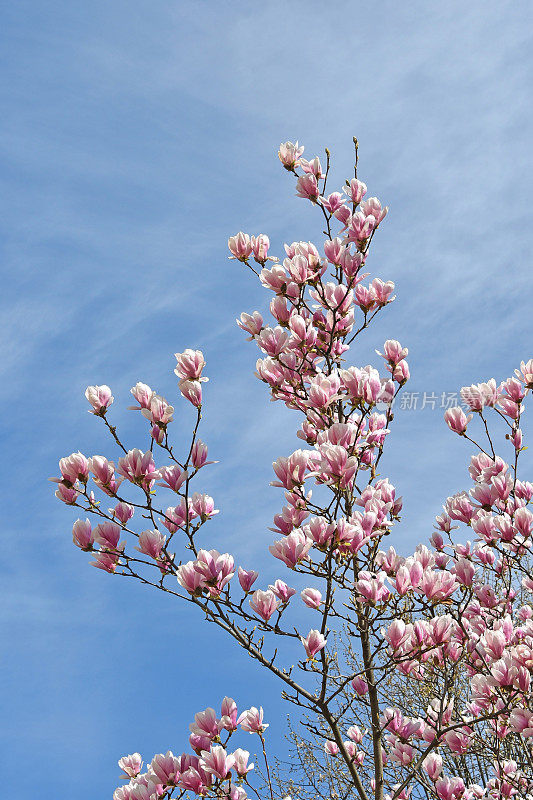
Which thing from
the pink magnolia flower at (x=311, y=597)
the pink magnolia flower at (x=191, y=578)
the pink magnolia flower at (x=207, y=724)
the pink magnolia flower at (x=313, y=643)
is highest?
the pink magnolia flower at (x=191, y=578)

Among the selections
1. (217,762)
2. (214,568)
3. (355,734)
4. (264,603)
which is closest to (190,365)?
(214,568)

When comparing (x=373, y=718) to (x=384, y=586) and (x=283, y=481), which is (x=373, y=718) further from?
(x=283, y=481)

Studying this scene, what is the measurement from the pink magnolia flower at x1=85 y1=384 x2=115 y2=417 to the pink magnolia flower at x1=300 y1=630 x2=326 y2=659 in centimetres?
136

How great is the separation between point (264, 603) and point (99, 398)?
1177mm

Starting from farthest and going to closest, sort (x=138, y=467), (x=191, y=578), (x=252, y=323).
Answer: (x=252, y=323) < (x=138, y=467) < (x=191, y=578)

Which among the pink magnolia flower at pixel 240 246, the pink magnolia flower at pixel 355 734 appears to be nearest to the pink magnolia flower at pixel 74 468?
the pink magnolia flower at pixel 240 246

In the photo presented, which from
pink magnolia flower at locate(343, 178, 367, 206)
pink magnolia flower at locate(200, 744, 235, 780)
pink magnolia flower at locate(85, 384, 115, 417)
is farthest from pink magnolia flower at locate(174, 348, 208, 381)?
pink magnolia flower at locate(200, 744, 235, 780)

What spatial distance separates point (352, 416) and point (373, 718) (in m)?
1.50

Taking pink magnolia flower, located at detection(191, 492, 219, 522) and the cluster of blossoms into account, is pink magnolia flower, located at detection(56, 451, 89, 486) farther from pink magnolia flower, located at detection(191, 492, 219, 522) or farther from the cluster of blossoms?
the cluster of blossoms

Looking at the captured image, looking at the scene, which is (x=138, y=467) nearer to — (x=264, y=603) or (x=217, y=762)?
(x=264, y=603)

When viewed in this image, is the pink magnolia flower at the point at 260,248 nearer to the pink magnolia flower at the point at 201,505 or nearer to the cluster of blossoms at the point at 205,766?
the pink magnolia flower at the point at 201,505

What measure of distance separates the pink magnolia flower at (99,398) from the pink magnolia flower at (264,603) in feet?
3.51

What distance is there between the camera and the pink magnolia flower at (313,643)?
2875 mm

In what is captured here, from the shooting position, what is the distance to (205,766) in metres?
2.94
